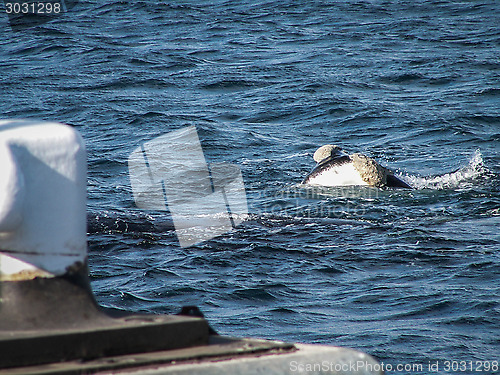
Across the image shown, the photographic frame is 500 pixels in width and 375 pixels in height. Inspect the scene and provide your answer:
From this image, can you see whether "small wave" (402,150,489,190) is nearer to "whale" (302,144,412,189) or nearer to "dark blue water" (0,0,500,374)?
"dark blue water" (0,0,500,374)

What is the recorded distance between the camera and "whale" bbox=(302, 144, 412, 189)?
837 cm

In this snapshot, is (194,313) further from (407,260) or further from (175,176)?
(175,176)

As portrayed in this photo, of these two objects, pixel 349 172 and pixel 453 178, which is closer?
pixel 349 172

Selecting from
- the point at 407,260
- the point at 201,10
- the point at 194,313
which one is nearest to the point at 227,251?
the point at 407,260

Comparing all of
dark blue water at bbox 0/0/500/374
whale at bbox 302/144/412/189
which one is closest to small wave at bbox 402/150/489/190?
dark blue water at bbox 0/0/500/374

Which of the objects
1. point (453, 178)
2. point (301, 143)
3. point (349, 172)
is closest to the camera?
point (349, 172)

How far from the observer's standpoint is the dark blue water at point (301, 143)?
491 cm

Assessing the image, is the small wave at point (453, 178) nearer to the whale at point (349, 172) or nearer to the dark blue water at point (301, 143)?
the dark blue water at point (301, 143)

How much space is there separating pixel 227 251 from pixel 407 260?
1.53 meters

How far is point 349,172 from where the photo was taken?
8508 millimetres

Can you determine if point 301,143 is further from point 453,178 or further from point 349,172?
point 349,172

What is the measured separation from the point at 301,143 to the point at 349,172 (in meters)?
3.62

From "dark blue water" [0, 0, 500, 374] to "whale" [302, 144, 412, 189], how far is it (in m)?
0.21

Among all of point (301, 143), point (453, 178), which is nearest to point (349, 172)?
point (453, 178)
